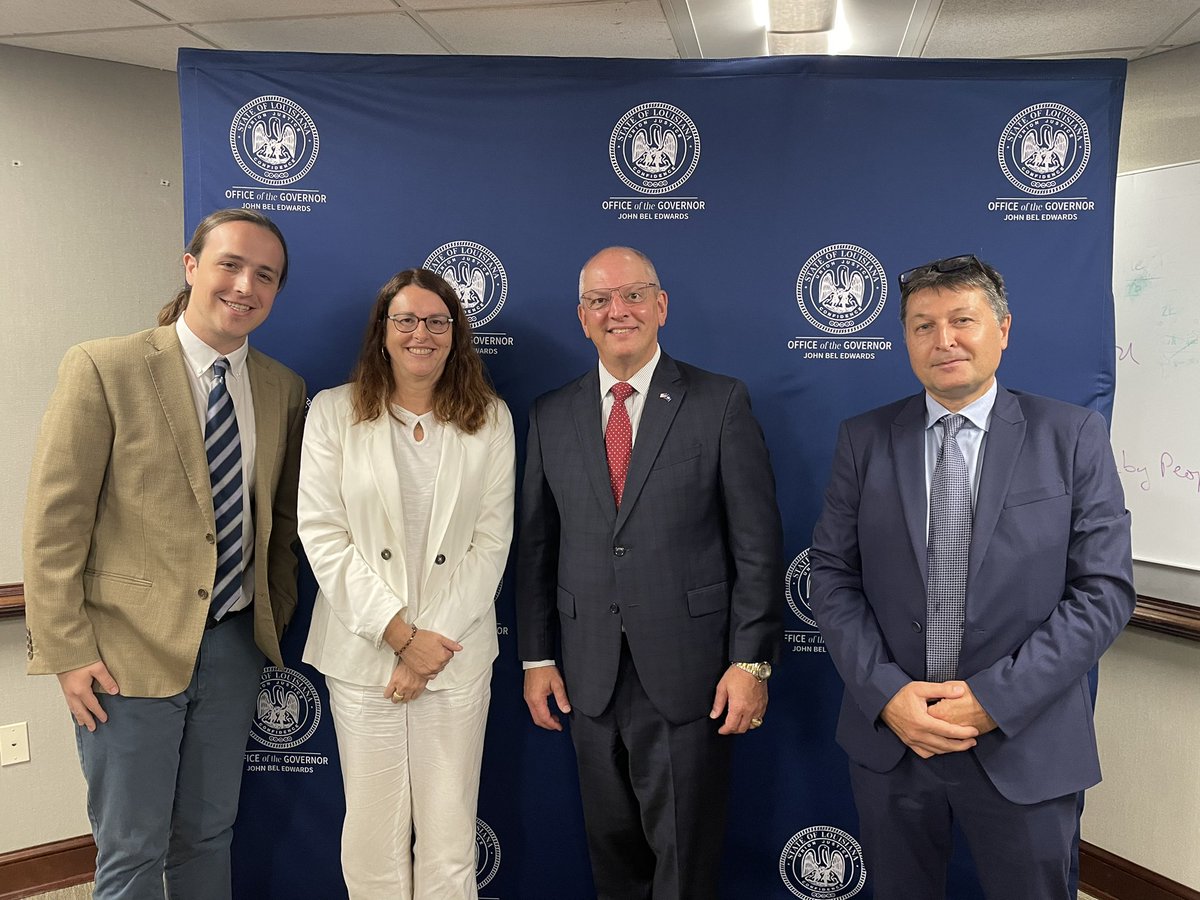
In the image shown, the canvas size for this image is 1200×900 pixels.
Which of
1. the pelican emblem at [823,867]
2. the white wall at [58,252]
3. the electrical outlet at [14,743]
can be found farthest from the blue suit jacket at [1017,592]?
the electrical outlet at [14,743]

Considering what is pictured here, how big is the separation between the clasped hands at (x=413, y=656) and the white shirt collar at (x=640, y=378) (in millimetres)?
752

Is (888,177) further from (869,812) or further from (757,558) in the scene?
(869,812)

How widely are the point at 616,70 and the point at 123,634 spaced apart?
6.60 feet

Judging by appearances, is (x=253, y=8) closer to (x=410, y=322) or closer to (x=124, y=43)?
(x=124, y=43)

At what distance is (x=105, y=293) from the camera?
111 inches

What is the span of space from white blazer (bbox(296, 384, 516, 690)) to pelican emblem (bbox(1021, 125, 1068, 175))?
1772 mm

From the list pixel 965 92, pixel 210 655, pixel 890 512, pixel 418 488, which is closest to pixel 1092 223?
pixel 965 92

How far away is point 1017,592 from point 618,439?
0.97 meters

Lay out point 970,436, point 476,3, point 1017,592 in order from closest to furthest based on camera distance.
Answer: point 1017,592
point 970,436
point 476,3

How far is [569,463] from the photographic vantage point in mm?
2143

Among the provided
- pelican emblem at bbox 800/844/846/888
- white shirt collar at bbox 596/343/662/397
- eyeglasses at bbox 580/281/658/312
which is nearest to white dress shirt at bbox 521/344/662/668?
white shirt collar at bbox 596/343/662/397

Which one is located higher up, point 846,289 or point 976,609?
point 846,289

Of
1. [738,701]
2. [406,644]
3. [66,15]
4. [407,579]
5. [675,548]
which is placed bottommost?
[738,701]

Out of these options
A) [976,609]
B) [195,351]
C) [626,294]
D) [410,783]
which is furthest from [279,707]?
[976,609]
